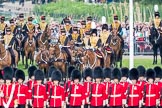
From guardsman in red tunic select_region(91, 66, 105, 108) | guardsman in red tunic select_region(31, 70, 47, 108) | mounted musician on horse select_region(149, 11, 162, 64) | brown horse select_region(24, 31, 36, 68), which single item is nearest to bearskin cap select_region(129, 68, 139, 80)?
guardsman in red tunic select_region(91, 66, 105, 108)

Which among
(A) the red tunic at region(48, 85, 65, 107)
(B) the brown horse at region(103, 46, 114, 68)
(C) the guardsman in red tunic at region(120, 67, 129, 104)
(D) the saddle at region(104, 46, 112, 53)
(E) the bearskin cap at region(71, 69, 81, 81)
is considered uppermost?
(E) the bearskin cap at region(71, 69, 81, 81)

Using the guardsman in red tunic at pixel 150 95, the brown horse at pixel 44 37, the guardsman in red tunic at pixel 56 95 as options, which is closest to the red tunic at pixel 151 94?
the guardsman in red tunic at pixel 150 95

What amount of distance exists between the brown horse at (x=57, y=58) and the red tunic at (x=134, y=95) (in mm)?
8787

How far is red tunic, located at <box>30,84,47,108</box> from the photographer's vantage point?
33.8 metres

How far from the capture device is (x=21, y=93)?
33.8m

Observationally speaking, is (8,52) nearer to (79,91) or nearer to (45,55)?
(45,55)

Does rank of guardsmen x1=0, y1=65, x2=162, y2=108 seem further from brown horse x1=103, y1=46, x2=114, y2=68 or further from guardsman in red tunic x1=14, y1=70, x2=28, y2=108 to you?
brown horse x1=103, y1=46, x2=114, y2=68

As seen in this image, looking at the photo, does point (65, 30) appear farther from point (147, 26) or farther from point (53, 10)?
point (53, 10)

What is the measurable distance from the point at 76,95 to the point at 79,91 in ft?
0.48

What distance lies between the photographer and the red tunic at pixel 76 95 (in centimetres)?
3419

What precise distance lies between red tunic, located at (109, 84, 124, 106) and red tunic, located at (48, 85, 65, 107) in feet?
4.48

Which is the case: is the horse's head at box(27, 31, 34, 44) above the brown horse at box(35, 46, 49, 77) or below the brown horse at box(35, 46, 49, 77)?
above

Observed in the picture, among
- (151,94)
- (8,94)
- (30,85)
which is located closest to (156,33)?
(151,94)

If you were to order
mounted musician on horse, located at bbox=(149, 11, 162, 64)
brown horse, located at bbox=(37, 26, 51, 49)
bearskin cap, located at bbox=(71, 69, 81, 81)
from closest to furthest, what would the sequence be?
bearskin cap, located at bbox=(71, 69, 81, 81)
brown horse, located at bbox=(37, 26, 51, 49)
mounted musician on horse, located at bbox=(149, 11, 162, 64)
